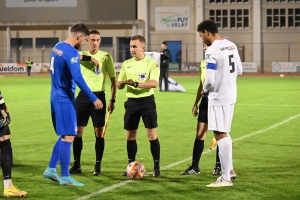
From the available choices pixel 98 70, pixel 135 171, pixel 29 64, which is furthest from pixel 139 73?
pixel 29 64

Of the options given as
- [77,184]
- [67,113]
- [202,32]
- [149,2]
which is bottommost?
[77,184]

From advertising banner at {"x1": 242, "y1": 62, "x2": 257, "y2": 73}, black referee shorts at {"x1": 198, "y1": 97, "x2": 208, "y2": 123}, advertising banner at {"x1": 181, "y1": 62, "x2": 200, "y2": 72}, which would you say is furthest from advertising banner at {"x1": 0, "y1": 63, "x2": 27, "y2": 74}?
black referee shorts at {"x1": 198, "y1": 97, "x2": 208, "y2": 123}

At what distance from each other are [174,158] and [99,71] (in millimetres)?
2466

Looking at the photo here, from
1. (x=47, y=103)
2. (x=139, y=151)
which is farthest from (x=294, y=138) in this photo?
(x=47, y=103)

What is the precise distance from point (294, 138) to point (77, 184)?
6723mm

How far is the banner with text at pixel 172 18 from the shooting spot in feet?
215

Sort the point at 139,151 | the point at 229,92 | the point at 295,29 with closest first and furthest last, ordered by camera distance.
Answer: the point at 229,92, the point at 139,151, the point at 295,29

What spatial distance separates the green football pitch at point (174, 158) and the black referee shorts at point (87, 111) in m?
0.78

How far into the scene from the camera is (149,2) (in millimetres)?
65812

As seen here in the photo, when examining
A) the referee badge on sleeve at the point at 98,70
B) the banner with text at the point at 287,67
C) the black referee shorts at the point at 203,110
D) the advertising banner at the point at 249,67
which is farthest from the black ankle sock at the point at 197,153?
the advertising banner at the point at 249,67

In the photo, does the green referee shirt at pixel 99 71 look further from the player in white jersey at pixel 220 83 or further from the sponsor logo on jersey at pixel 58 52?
the player in white jersey at pixel 220 83

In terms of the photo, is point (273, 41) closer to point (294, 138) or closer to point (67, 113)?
point (294, 138)

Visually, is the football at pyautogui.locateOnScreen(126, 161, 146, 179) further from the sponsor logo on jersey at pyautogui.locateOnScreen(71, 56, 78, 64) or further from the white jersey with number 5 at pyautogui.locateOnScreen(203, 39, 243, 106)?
the sponsor logo on jersey at pyautogui.locateOnScreen(71, 56, 78, 64)

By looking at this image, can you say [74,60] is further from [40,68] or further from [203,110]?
[40,68]
